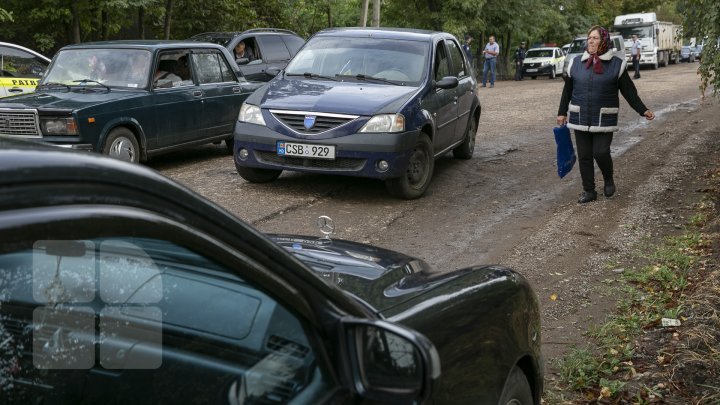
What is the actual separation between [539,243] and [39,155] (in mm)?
6580

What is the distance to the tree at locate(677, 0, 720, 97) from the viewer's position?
31.7ft

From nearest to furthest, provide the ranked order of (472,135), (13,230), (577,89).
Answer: (13,230), (577,89), (472,135)

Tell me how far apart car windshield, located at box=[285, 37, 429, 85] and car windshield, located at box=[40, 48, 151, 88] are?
87.1 inches

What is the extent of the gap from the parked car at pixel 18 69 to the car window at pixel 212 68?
268 cm

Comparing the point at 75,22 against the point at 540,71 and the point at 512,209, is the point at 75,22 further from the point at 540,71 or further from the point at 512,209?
the point at 540,71

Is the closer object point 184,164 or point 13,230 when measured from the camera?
point 13,230

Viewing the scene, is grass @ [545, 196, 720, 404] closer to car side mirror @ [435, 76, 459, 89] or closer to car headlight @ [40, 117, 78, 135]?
car side mirror @ [435, 76, 459, 89]

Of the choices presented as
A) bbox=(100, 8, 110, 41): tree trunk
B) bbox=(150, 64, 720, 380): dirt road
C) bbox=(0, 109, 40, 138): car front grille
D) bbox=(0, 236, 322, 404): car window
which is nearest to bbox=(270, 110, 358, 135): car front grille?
bbox=(150, 64, 720, 380): dirt road

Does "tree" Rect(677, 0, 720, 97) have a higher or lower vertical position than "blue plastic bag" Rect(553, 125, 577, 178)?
higher

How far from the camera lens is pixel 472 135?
12.2 metres

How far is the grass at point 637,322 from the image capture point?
14.9 feet

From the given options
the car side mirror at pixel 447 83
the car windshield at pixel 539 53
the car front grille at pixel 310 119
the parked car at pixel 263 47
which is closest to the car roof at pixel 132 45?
the car front grille at pixel 310 119

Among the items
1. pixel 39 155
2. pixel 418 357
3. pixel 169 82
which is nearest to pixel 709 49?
pixel 169 82

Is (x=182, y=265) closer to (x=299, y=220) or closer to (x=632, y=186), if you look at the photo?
(x=299, y=220)
